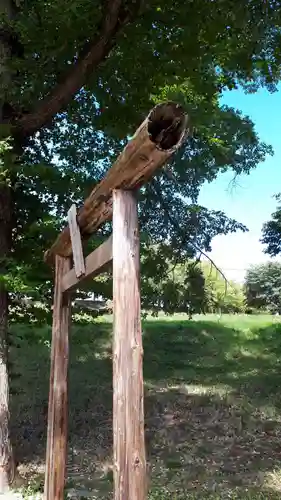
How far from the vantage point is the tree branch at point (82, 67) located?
571cm

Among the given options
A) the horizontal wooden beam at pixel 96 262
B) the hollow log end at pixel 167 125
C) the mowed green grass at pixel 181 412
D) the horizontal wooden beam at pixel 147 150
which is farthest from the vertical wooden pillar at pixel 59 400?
the hollow log end at pixel 167 125

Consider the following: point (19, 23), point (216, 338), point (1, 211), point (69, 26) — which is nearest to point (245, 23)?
point (69, 26)

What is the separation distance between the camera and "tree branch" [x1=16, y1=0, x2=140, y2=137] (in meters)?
5.71

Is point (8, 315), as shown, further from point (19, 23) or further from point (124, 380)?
point (124, 380)

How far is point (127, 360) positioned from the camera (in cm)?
251

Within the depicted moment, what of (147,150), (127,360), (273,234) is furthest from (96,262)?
(273,234)

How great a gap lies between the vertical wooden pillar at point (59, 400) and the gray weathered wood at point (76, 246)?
0.99 metres

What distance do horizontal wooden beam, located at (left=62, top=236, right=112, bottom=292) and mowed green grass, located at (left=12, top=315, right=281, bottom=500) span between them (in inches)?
120

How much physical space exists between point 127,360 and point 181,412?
7149mm

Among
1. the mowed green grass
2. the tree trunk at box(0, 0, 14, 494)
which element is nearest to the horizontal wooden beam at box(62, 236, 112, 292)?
the tree trunk at box(0, 0, 14, 494)

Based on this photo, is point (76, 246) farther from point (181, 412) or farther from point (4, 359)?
point (181, 412)

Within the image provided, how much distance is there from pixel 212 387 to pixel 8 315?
5346 mm

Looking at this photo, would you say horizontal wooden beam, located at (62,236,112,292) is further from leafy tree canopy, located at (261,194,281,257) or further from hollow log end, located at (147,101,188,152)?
leafy tree canopy, located at (261,194,281,257)

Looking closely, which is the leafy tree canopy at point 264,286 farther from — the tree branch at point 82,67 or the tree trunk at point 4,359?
the tree branch at point 82,67
